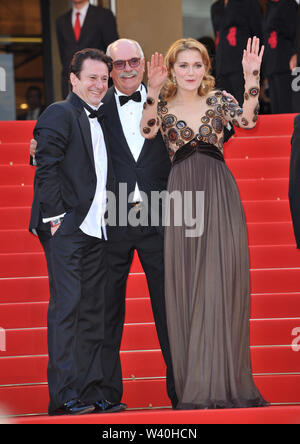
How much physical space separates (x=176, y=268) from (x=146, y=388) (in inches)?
42.7

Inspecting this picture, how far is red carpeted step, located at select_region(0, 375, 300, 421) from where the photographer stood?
5.12 metres

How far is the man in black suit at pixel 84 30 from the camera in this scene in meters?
8.42

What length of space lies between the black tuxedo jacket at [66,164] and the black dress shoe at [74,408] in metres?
0.86

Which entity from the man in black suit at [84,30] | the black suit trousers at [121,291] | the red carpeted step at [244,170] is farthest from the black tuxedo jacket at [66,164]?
the man in black suit at [84,30]

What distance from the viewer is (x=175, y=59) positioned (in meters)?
4.54

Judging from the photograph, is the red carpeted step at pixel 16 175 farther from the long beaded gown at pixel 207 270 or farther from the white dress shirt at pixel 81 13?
the long beaded gown at pixel 207 270

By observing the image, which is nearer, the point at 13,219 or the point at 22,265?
the point at 22,265

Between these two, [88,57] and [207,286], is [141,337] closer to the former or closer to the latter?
[207,286]

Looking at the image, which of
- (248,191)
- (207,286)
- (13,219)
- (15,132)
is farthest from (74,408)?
(15,132)

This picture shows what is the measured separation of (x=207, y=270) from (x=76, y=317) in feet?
2.35

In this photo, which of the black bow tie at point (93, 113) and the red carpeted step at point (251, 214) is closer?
the black bow tie at point (93, 113)

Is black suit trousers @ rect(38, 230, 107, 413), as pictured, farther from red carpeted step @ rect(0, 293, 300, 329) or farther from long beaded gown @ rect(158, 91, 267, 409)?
red carpeted step @ rect(0, 293, 300, 329)

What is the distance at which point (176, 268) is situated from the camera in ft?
14.7
